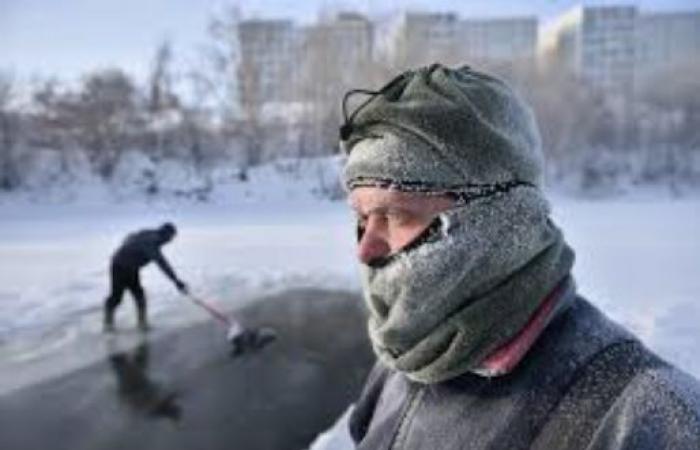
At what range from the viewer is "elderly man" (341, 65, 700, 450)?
4.05 ft

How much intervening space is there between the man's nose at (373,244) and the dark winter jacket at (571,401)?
22 cm

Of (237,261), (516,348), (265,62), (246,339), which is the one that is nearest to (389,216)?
(516,348)

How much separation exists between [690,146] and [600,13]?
23.1m

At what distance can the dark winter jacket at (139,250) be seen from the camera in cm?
1043

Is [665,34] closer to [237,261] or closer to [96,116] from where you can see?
[96,116]

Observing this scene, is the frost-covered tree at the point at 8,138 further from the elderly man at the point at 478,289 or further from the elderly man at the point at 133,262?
the elderly man at the point at 478,289

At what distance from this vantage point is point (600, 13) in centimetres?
5800

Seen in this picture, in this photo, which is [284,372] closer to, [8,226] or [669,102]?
[8,226]

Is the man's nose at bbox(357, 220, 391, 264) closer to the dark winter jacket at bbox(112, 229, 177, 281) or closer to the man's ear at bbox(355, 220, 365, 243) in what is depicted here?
the man's ear at bbox(355, 220, 365, 243)

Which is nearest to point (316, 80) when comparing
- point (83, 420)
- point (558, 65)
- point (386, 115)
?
point (558, 65)

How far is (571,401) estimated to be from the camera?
1230 mm

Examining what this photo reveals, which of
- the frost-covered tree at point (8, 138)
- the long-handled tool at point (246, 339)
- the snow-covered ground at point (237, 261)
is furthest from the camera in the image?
the frost-covered tree at point (8, 138)

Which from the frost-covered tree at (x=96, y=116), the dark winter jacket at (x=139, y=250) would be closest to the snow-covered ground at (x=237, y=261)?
the dark winter jacket at (x=139, y=250)

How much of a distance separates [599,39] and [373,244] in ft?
193
